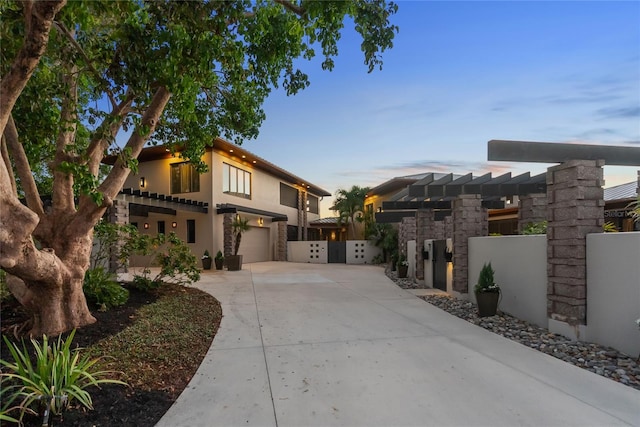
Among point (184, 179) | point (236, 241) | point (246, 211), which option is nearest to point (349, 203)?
point (246, 211)

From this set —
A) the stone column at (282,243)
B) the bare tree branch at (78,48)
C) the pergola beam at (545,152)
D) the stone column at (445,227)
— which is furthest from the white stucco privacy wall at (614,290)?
the stone column at (282,243)

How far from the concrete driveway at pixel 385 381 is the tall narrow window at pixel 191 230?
39.7 ft

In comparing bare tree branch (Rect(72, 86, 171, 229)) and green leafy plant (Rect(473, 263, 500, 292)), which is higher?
bare tree branch (Rect(72, 86, 171, 229))

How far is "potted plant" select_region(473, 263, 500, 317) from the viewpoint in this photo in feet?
19.7

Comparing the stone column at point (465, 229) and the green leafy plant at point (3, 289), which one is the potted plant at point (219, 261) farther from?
the stone column at point (465, 229)

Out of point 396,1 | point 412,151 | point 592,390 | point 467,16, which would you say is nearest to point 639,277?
point 592,390

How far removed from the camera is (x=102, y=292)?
574 centimetres

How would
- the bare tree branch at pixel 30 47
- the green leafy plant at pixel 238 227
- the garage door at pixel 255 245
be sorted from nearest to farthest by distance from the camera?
the bare tree branch at pixel 30 47 → the green leafy plant at pixel 238 227 → the garage door at pixel 255 245

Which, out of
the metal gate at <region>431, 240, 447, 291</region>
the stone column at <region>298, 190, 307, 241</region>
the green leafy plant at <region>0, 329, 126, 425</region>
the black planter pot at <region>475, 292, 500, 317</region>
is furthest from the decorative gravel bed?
the stone column at <region>298, 190, 307, 241</region>

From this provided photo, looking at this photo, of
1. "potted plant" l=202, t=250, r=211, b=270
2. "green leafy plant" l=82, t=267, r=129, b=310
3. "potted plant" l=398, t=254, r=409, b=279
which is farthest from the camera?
"potted plant" l=202, t=250, r=211, b=270

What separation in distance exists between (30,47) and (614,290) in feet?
22.5

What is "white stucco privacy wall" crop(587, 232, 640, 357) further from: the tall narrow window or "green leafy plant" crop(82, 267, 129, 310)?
the tall narrow window

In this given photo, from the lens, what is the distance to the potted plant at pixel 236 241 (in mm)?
14727

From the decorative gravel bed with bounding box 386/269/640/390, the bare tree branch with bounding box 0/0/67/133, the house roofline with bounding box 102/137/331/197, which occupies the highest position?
the house roofline with bounding box 102/137/331/197
